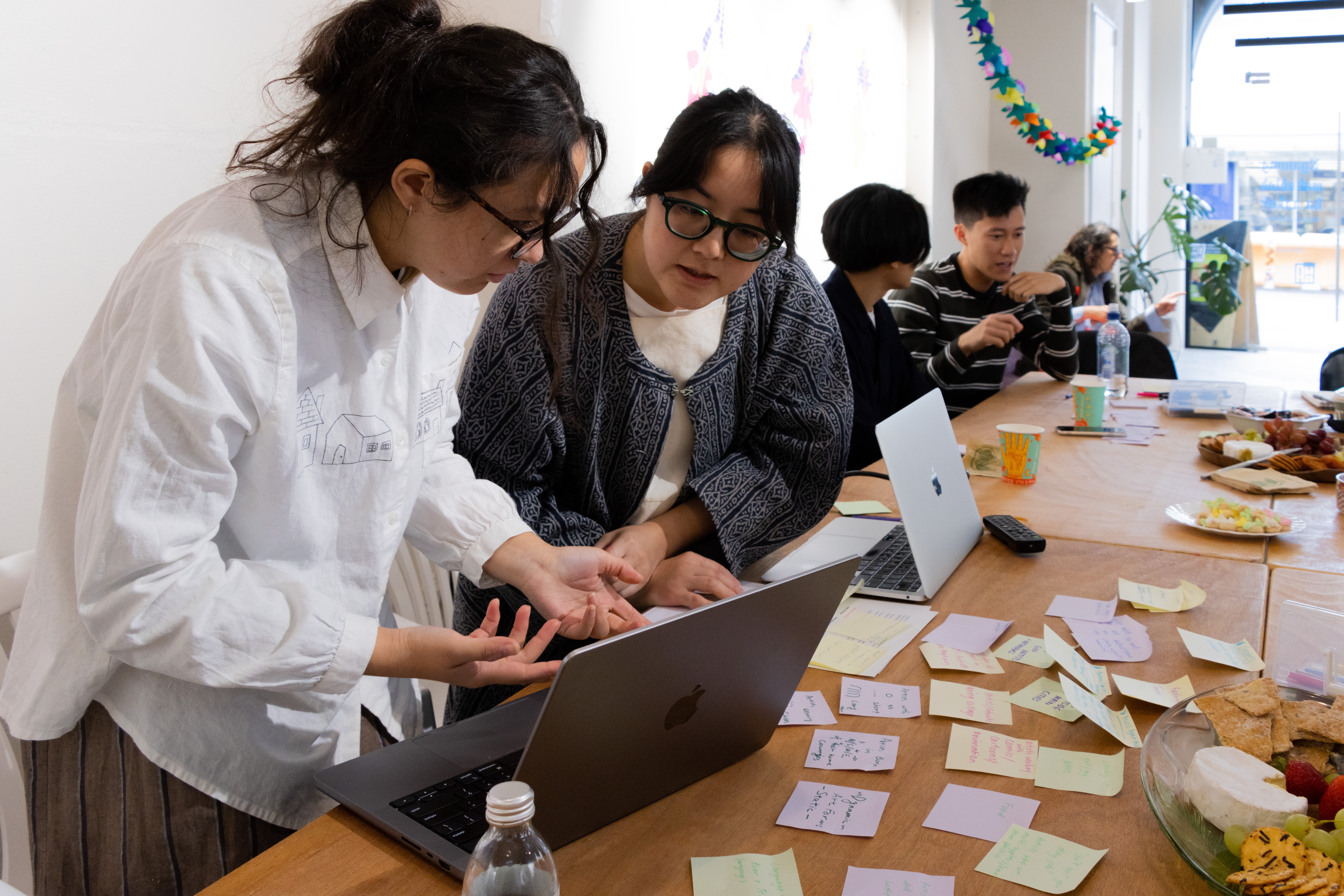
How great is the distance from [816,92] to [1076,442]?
2011 millimetres

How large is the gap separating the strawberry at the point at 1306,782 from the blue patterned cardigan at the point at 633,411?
873mm

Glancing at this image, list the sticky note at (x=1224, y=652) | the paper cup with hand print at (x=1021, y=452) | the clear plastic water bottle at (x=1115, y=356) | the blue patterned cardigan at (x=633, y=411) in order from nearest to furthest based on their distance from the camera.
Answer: the sticky note at (x=1224, y=652), the blue patterned cardigan at (x=633, y=411), the paper cup with hand print at (x=1021, y=452), the clear plastic water bottle at (x=1115, y=356)

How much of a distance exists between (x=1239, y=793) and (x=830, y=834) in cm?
35

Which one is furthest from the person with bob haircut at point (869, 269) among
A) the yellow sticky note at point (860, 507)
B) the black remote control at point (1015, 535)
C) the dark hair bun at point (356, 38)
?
the dark hair bun at point (356, 38)

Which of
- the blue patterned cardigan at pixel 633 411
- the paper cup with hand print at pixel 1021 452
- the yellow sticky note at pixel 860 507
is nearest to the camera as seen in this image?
the blue patterned cardigan at pixel 633 411

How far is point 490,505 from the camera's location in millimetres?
1349

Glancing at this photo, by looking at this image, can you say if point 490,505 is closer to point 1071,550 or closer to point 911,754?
point 911,754

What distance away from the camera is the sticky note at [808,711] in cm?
113

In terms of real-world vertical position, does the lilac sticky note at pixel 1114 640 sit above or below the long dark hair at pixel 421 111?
below

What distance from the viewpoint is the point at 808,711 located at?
1152 mm

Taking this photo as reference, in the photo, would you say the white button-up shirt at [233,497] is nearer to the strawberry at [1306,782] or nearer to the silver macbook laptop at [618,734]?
the silver macbook laptop at [618,734]

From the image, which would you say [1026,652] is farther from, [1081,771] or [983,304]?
[983,304]

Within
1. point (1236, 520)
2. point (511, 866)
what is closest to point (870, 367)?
→ point (1236, 520)

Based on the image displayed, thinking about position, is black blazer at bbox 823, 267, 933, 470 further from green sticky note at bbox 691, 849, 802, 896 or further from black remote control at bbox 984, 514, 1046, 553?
green sticky note at bbox 691, 849, 802, 896
